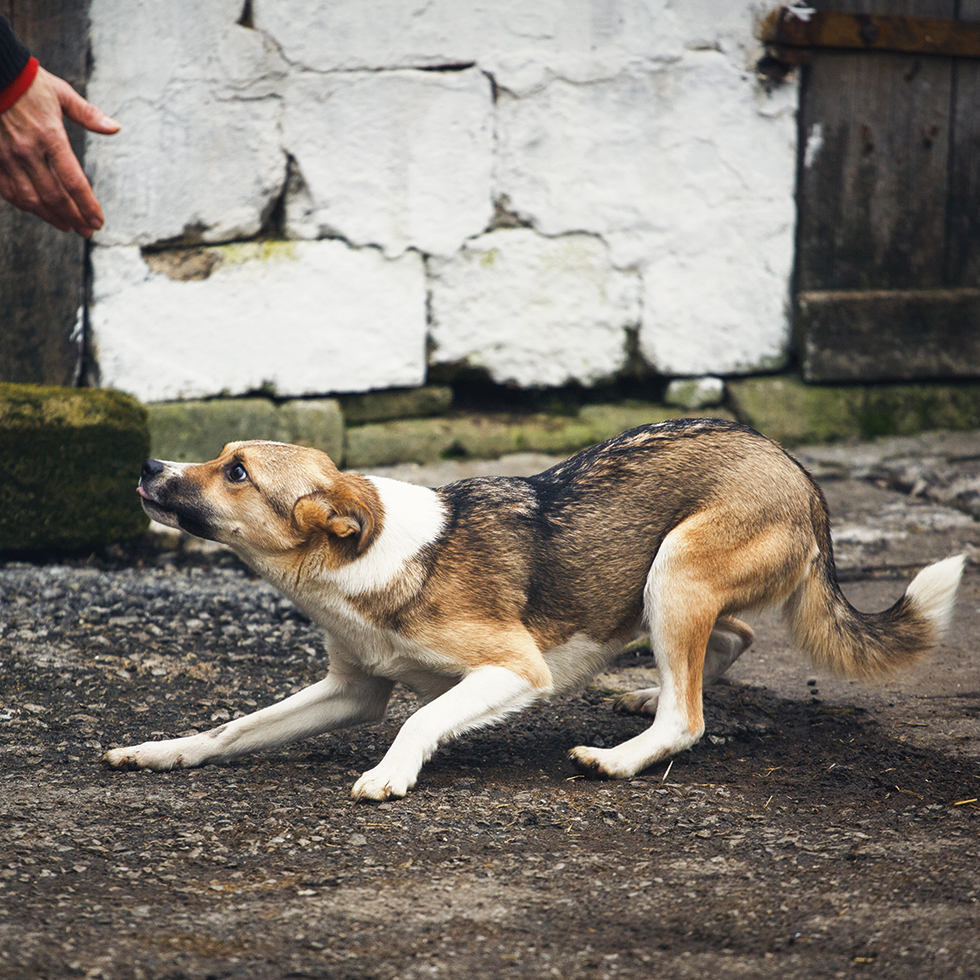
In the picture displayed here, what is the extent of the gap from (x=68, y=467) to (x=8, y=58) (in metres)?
2.26

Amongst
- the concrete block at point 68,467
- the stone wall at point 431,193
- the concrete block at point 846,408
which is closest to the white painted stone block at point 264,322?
the stone wall at point 431,193

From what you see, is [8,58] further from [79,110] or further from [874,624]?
[874,624]

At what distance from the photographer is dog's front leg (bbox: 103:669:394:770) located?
10.5 ft

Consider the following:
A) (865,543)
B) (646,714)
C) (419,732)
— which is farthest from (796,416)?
(419,732)

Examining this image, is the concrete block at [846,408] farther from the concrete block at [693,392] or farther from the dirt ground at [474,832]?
the dirt ground at [474,832]

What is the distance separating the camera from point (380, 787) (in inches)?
117

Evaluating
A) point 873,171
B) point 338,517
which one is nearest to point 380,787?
point 338,517

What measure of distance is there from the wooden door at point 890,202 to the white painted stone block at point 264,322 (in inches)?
98.5

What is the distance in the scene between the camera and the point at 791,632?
3.68 metres

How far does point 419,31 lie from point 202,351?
2059 millimetres

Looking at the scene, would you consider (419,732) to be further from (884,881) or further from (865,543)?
(865,543)

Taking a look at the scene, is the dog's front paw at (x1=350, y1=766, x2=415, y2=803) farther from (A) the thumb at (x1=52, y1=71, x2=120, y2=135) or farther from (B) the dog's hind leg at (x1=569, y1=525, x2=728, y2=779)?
(A) the thumb at (x1=52, y1=71, x2=120, y2=135)

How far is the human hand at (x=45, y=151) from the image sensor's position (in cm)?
306

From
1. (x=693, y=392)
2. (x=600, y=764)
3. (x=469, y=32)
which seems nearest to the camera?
(x=600, y=764)
